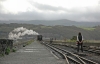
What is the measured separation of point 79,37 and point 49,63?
343 inches

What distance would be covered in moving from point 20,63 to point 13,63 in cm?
49

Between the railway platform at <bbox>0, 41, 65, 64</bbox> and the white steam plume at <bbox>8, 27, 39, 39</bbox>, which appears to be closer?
the railway platform at <bbox>0, 41, 65, 64</bbox>

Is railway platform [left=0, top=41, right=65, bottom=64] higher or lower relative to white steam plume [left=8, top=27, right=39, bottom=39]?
lower

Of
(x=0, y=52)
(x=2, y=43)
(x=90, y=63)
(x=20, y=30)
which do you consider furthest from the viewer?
(x=20, y=30)

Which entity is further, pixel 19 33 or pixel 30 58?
pixel 19 33

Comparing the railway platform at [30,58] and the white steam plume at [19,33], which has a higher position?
the white steam plume at [19,33]

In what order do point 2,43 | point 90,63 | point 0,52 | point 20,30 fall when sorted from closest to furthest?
point 90,63, point 0,52, point 2,43, point 20,30

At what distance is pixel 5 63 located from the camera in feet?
50.8

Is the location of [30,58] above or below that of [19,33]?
below

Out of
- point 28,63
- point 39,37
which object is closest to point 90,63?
point 28,63

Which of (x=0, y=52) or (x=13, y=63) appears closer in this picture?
(x=13, y=63)

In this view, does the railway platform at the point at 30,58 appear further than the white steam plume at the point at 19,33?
No

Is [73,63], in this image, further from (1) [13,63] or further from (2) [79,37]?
(2) [79,37]

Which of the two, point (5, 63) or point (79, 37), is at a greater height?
point (79, 37)
